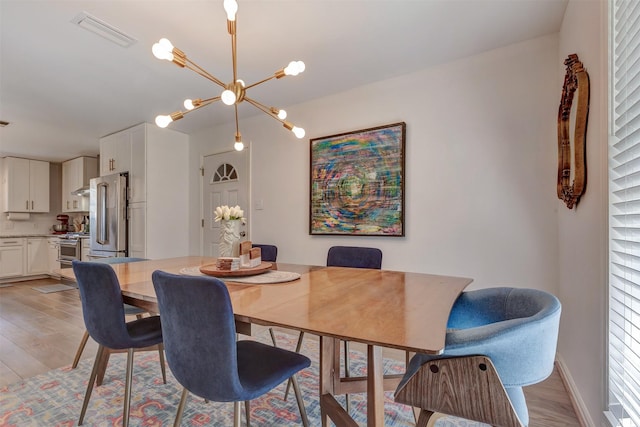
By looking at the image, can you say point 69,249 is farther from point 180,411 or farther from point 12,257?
point 180,411

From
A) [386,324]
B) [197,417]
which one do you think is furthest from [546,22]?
[197,417]

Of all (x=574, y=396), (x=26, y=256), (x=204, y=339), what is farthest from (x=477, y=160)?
(x=26, y=256)

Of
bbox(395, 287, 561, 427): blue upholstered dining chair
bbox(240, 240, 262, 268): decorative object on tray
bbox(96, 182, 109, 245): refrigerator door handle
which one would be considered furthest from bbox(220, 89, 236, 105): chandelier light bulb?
bbox(96, 182, 109, 245): refrigerator door handle

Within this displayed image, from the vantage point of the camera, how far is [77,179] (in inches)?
237

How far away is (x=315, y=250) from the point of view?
341 centimetres

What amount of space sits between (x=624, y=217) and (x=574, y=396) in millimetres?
1152

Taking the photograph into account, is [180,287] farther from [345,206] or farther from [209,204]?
[209,204]

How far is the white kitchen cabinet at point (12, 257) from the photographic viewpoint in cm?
550

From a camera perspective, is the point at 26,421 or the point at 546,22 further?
the point at 546,22

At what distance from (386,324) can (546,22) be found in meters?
2.44

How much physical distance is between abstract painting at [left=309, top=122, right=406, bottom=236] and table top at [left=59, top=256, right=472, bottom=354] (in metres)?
1.22

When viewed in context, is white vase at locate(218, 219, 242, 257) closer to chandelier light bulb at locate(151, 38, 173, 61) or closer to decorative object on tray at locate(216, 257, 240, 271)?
decorative object on tray at locate(216, 257, 240, 271)

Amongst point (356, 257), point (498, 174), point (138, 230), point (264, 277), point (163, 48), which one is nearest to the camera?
point (163, 48)

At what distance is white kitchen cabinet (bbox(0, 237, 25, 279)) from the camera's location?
18.0 feet
